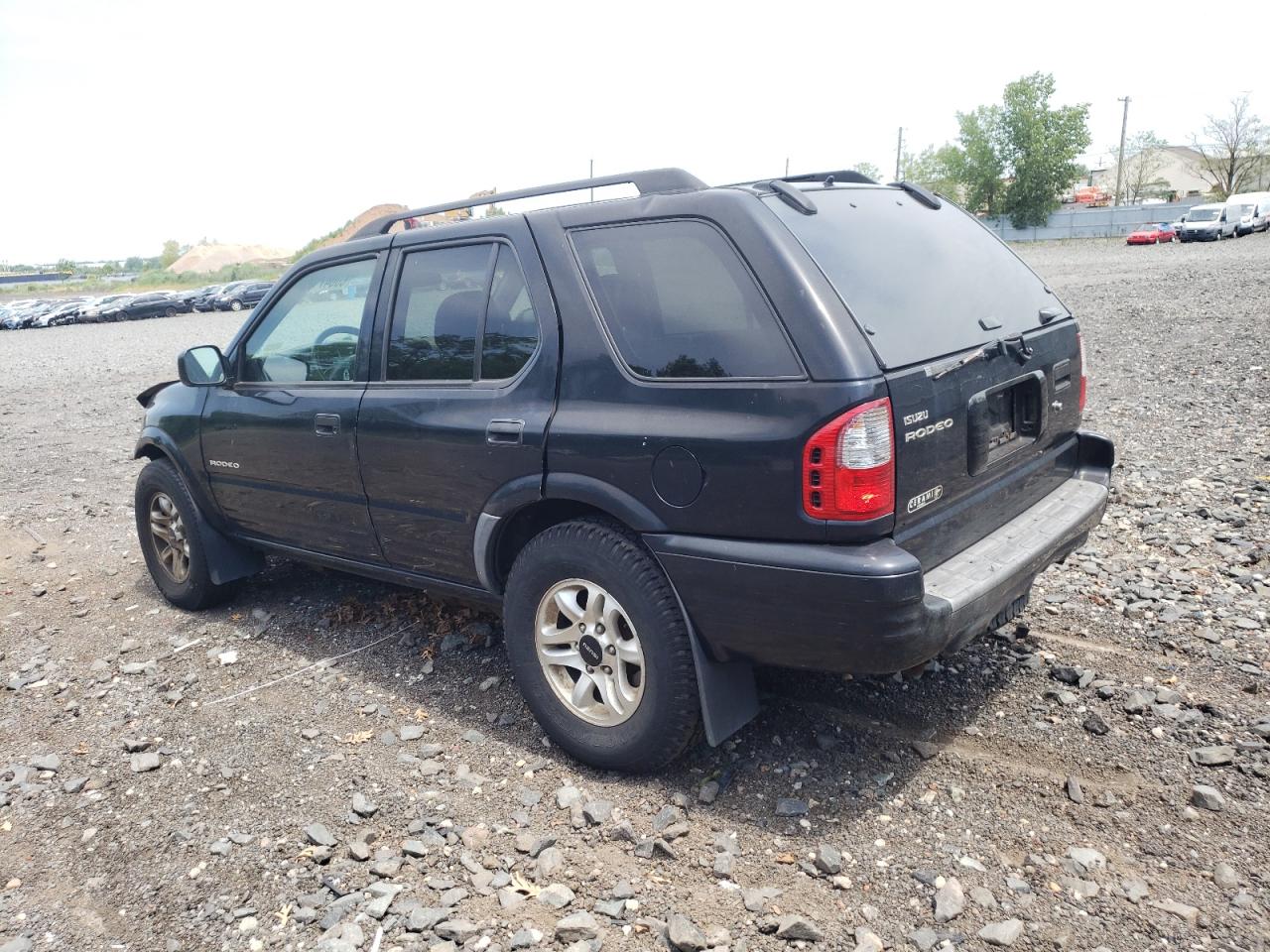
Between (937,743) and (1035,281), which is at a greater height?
(1035,281)

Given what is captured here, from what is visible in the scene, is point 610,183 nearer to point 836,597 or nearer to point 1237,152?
point 836,597

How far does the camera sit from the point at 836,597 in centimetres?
273

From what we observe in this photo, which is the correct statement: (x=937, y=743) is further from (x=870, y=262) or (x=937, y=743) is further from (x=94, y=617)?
(x=94, y=617)

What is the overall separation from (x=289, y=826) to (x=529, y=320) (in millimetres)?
1956

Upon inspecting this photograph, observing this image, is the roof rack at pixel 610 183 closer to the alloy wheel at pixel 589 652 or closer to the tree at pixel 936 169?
the alloy wheel at pixel 589 652

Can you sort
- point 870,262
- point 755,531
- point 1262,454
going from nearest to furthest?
point 755,531 < point 870,262 < point 1262,454

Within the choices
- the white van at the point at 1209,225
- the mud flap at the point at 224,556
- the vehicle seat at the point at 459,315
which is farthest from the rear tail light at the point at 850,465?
the white van at the point at 1209,225

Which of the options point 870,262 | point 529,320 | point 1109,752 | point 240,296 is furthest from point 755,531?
point 240,296

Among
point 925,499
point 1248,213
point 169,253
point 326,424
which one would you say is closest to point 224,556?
point 326,424

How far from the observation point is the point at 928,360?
3.00 m

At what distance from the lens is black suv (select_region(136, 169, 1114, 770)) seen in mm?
2805

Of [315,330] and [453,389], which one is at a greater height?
[315,330]

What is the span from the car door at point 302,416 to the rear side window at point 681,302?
134cm

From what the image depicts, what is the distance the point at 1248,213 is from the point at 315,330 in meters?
47.3
